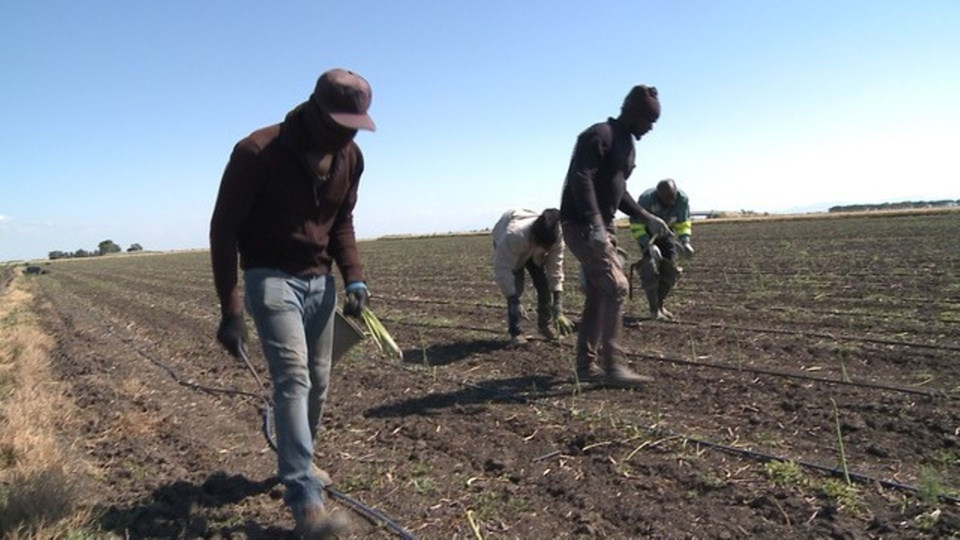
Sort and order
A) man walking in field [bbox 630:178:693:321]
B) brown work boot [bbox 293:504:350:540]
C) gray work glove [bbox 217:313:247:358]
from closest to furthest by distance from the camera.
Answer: brown work boot [bbox 293:504:350:540] → gray work glove [bbox 217:313:247:358] → man walking in field [bbox 630:178:693:321]

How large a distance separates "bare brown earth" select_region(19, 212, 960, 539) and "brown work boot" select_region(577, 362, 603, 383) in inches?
3.8

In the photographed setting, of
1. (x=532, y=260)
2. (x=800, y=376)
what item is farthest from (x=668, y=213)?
(x=800, y=376)

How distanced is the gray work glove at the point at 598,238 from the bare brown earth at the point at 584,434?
1091 millimetres

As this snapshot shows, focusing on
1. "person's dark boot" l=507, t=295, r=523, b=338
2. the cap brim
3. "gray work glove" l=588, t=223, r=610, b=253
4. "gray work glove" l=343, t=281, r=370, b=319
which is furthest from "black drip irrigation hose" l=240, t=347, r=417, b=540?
"person's dark boot" l=507, t=295, r=523, b=338

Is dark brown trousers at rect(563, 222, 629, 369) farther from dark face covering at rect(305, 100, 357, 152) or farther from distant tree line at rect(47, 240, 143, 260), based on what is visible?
distant tree line at rect(47, 240, 143, 260)

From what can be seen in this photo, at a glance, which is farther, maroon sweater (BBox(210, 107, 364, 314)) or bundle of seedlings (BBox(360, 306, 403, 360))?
bundle of seedlings (BBox(360, 306, 403, 360))

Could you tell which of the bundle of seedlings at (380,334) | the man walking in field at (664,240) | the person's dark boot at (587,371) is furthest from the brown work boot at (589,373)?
the man walking in field at (664,240)

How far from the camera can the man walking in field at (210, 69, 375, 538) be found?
9.41 ft

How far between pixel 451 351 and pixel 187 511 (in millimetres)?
3888

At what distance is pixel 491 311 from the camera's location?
32.1 ft

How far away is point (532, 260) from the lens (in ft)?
22.2

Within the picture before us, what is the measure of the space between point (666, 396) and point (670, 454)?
3.86 feet

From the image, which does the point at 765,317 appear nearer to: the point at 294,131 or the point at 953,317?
the point at 953,317

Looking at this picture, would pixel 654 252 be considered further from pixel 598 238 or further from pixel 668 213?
pixel 598 238
